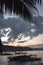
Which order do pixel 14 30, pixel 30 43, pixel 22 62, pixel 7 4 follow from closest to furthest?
pixel 7 4, pixel 14 30, pixel 30 43, pixel 22 62

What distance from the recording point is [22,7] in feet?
4.32

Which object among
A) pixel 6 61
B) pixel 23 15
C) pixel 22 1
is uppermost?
pixel 22 1

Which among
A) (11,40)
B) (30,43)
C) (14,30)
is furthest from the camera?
(30,43)

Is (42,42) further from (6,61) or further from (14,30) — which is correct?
(6,61)

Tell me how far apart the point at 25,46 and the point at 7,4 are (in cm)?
233

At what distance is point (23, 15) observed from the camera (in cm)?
131

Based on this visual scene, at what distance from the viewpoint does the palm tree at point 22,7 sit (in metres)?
1.26

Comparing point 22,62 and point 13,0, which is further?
point 22,62

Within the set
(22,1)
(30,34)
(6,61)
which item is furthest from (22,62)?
(22,1)

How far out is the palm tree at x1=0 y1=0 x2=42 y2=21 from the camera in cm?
126

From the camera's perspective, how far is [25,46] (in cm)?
354

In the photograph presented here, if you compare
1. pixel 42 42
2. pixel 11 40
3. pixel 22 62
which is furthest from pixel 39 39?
pixel 22 62

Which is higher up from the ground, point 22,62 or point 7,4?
point 7,4

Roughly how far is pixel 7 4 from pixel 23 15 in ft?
0.46
